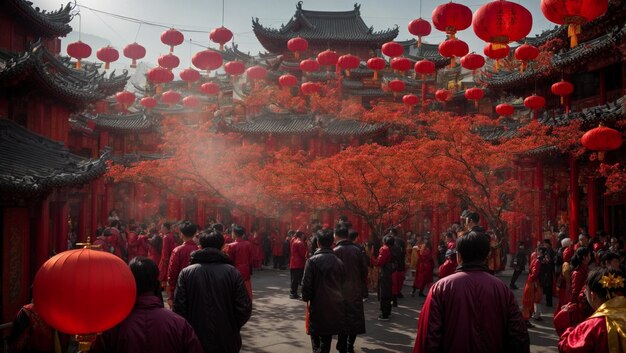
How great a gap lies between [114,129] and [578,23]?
29.2 metres

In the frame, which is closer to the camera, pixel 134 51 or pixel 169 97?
pixel 134 51

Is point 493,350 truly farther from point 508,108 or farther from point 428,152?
point 508,108

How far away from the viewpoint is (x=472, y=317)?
4.07 meters

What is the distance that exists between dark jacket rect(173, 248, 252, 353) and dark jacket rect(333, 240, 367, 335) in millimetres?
2230

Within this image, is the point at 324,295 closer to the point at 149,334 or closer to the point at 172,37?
the point at 149,334

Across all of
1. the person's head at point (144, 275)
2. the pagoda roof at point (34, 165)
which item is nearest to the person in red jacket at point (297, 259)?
the pagoda roof at point (34, 165)

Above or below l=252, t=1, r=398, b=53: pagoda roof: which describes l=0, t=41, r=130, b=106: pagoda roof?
below

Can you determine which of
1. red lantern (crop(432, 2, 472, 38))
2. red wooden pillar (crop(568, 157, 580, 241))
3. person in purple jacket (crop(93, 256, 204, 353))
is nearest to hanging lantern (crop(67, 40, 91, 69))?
red lantern (crop(432, 2, 472, 38))

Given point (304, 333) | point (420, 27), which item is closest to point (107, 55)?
point (420, 27)

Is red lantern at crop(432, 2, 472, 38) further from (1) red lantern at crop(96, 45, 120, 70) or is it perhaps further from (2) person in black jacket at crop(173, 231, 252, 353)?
(1) red lantern at crop(96, 45, 120, 70)

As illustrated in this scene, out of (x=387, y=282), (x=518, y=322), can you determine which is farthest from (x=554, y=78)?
(x=518, y=322)

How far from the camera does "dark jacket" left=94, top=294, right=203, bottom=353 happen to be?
3545 mm

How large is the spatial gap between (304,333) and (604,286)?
6.85 m

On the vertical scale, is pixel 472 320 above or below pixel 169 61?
below
